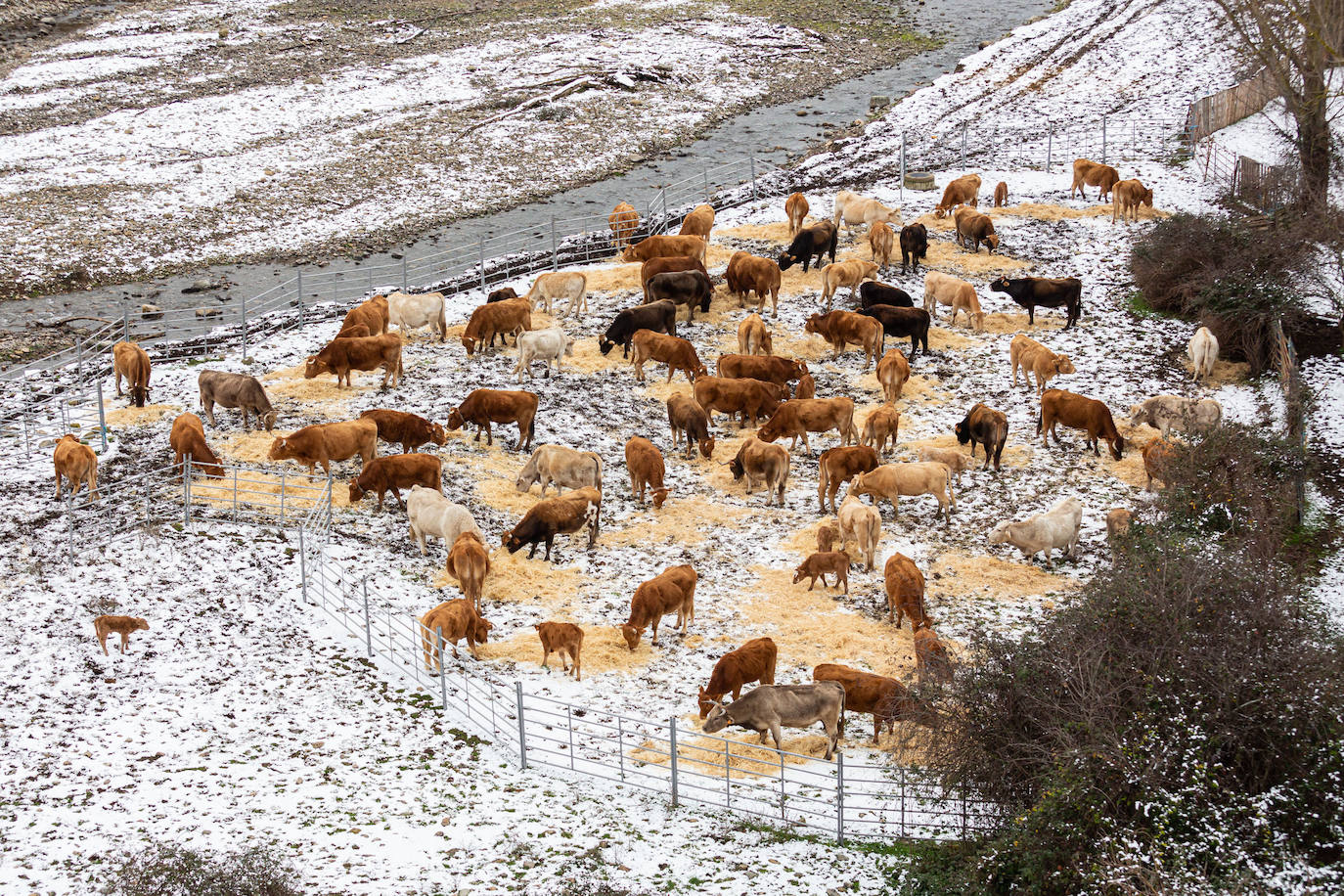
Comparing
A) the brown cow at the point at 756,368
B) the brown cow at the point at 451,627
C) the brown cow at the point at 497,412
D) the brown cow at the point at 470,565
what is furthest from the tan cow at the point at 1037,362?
the brown cow at the point at 451,627

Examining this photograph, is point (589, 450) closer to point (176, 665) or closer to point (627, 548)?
point (627, 548)

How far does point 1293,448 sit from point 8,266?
31830 mm

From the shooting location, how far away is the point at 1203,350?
25.1 meters

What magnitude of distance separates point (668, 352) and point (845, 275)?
229 inches

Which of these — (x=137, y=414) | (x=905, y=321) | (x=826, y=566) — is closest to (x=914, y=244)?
(x=905, y=321)

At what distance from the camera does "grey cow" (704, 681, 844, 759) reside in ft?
48.6

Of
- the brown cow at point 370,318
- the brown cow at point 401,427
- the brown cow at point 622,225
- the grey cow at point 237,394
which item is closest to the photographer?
the brown cow at point 401,427

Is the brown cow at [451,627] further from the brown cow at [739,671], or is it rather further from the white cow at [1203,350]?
the white cow at [1203,350]

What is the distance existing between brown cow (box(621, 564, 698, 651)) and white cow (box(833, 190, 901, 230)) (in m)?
16.9

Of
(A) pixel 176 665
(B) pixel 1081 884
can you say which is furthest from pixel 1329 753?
(A) pixel 176 665

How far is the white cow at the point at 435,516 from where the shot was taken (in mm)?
19156

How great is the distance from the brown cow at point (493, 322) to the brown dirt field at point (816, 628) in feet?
31.6

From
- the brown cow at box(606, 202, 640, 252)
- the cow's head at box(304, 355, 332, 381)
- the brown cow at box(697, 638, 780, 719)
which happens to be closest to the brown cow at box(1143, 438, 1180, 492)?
the brown cow at box(697, 638, 780, 719)

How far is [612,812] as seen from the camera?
14023 millimetres
